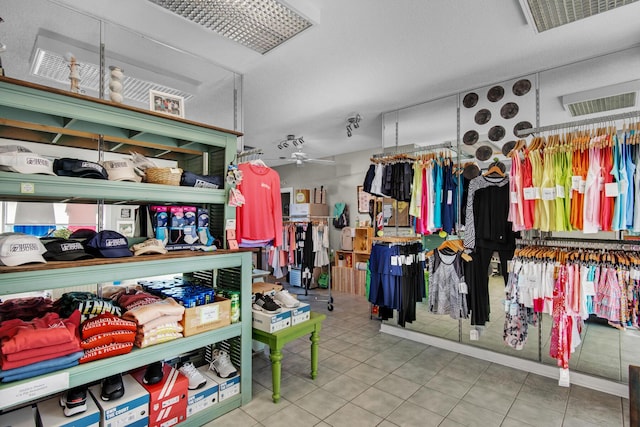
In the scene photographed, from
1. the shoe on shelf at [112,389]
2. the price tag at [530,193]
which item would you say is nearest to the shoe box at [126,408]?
the shoe on shelf at [112,389]

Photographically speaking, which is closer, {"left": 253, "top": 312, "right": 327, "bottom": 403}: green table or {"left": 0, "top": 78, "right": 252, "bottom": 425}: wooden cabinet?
{"left": 0, "top": 78, "right": 252, "bottom": 425}: wooden cabinet

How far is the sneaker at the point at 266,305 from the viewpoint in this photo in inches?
105

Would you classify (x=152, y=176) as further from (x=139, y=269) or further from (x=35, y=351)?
(x=35, y=351)

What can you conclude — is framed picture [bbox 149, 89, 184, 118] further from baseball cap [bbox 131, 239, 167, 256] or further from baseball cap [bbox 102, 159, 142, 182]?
Result: baseball cap [bbox 131, 239, 167, 256]

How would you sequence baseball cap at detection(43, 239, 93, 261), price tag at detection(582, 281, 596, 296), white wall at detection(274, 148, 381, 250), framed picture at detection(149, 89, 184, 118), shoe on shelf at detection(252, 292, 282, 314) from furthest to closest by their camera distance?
white wall at detection(274, 148, 381, 250) → shoe on shelf at detection(252, 292, 282, 314) → price tag at detection(582, 281, 596, 296) → framed picture at detection(149, 89, 184, 118) → baseball cap at detection(43, 239, 93, 261)

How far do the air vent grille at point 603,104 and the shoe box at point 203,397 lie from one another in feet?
15.4

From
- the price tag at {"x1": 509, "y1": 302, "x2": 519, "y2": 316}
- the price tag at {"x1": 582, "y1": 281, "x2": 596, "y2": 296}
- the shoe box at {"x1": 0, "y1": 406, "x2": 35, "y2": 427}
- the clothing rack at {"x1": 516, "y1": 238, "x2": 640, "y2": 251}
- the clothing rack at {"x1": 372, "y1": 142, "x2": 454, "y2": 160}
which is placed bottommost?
the shoe box at {"x1": 0, "y1": 406, "x2": 35, "y2": 427}

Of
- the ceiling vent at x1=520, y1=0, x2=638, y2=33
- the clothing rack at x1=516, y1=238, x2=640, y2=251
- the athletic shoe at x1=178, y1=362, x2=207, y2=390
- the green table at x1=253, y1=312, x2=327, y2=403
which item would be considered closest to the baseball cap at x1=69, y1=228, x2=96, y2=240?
the athletic shoe at x1=178, y1=362, x2=207, y2=390

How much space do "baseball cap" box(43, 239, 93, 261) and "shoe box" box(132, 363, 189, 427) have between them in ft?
3.08

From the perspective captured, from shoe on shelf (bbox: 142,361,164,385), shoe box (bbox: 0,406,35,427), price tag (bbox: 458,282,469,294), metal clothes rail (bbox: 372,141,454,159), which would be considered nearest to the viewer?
shoe box (bbox: 0,406,35,427)

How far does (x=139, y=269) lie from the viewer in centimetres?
201

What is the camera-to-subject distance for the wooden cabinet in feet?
5.38

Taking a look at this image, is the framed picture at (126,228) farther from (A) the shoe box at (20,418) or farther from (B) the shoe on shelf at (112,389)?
(A) the shoe box at (20,418)

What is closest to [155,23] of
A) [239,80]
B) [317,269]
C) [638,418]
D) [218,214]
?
[239,80]
